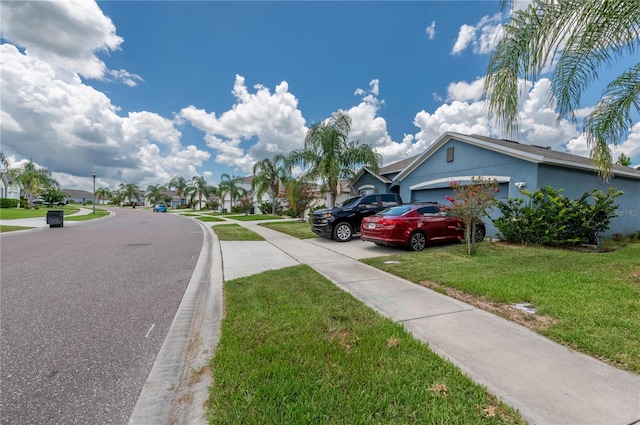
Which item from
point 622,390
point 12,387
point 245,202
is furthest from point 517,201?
point 245,202

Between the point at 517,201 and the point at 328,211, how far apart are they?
22.7 feet

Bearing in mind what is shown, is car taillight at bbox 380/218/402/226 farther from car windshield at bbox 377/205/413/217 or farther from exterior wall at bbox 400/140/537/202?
exterior wall at bbox 400/140/537/202

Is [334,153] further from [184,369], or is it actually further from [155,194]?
[155,194]

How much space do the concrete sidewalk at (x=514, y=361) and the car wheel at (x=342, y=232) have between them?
19.0 feet

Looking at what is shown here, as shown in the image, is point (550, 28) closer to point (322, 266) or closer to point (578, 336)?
point (578, 336)

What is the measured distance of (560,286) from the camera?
486 cm

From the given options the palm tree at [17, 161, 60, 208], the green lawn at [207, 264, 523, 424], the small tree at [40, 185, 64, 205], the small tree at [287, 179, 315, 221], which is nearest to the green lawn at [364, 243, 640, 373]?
the green lawn at [207, 264, 523, 424]

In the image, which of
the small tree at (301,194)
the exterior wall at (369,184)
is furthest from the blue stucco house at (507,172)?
the small tree at (301,194)

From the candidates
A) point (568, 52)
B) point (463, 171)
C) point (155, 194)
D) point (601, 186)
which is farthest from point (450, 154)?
point (155, 194)

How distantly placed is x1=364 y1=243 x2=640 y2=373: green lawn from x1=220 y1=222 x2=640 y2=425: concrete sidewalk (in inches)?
13.4

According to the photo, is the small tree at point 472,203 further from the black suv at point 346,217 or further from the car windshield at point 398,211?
the black suv at point 346,217

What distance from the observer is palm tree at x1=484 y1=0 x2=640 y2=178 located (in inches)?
180

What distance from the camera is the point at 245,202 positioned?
1465 inches

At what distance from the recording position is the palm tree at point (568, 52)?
4.58m
